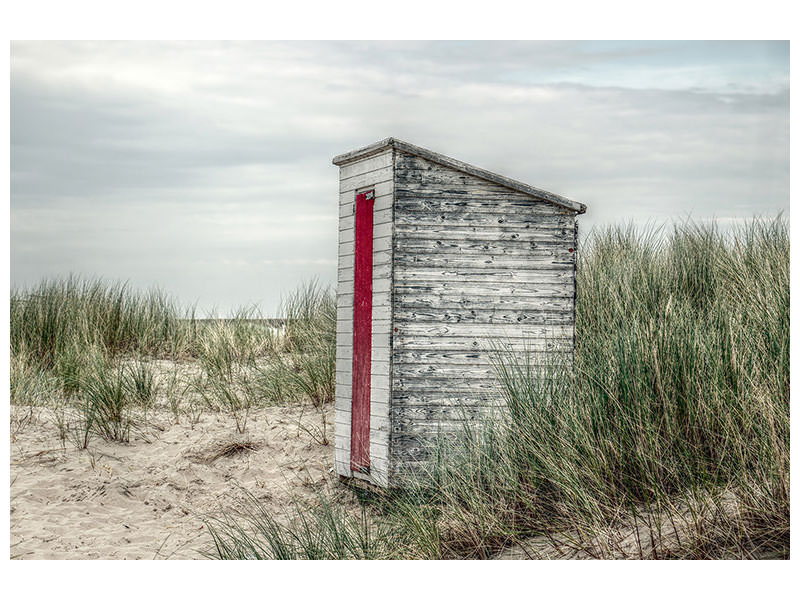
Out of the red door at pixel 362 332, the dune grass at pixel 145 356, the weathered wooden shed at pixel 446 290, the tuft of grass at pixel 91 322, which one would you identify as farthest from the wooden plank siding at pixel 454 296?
the tuft of grass at pixel 91 322

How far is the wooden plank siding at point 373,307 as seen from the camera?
Answer: 6949 mm

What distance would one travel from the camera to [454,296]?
274 inches

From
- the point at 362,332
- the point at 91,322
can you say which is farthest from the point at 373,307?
the point at 91,322

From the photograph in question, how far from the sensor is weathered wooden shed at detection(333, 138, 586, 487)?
690cm

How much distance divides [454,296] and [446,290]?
0.09 m

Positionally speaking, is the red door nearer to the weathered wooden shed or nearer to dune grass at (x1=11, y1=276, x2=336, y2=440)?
the weathered wooden shed

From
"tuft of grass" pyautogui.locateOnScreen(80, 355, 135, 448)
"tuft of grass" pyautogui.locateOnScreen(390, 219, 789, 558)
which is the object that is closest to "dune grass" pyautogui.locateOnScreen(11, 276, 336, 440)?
"tuft of grass" pyautogui.locateOnScreen(80, 355, 135, 448)

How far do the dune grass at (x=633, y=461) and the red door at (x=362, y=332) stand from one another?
4.34 ft

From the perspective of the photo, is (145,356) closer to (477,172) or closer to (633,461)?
(477,172)

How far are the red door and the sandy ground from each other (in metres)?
1.02

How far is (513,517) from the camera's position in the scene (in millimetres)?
4863
